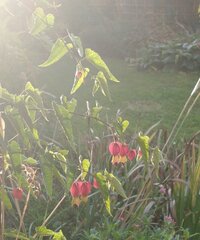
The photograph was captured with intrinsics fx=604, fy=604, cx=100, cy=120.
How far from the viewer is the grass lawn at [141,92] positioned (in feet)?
23.9

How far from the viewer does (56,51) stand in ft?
5.93

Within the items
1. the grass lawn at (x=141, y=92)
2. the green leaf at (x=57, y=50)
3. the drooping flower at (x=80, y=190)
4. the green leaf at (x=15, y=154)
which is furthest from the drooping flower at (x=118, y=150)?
the grass lawn at (x=141, y=92)

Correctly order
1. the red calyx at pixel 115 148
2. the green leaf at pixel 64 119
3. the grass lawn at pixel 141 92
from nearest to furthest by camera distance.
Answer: the green leaf at pixel 64 119, the red calyx at pixel 115 148, the grass lawn at pixel 141 92

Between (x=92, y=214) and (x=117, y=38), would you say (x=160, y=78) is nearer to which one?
(x=117, y=38)

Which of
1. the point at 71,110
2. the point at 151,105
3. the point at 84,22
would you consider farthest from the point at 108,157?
the point at 84,22

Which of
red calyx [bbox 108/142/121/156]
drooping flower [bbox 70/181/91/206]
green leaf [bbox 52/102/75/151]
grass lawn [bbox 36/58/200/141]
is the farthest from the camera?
grass lawn [bbox 36/58/200/141]

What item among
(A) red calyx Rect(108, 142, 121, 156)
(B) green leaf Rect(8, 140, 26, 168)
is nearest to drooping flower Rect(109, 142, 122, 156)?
(A) red calyx Rect(108, 142, 121, 156)

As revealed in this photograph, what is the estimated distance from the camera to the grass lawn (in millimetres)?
7297

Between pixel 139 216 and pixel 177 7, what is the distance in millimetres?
10704

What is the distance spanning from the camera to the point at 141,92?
862cm

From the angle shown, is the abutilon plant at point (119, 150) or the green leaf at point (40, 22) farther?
the abutilon plant at point (119, 150)

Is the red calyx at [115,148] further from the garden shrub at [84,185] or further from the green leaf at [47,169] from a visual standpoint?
the green leaf at [47,169]

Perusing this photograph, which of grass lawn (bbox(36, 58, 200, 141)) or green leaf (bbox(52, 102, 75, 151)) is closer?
green leaf (bbox(52, 102, 75, 151))

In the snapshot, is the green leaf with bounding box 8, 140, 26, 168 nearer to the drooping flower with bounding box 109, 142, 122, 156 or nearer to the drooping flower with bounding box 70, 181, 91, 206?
the drooping flower with bounding box 70, 181, 91, 206
